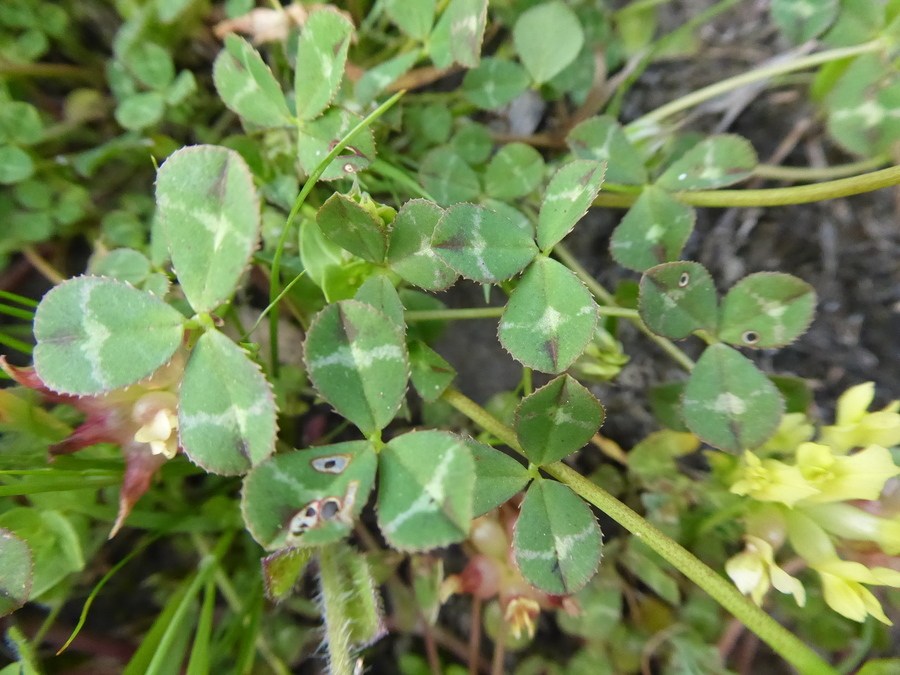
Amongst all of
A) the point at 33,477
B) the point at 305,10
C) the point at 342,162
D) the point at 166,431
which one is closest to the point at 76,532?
the point at 33,477

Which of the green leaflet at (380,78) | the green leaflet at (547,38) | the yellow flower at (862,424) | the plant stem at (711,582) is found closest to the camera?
the plant stem at (711,582)

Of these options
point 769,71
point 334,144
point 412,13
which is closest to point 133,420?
point 334,144

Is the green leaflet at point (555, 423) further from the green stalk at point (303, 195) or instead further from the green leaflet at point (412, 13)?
the green leaflet at point (412, 13)

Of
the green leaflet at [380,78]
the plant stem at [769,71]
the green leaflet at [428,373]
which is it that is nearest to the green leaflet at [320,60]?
the green leaflet at [380,78]

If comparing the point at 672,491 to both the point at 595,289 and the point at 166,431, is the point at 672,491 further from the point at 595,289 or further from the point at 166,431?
the point at 166,431

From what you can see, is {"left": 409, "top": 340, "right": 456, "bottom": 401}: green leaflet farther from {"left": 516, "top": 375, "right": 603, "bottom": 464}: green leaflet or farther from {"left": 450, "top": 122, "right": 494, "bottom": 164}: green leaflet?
{"left": 450, "top": 122, "right": 494, "bottom": 164}: green leaflet
